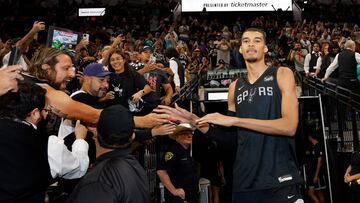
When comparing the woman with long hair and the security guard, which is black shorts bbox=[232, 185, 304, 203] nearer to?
the woman with long hair

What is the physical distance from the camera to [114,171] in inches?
104

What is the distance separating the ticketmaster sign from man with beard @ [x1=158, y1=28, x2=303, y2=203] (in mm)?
23513

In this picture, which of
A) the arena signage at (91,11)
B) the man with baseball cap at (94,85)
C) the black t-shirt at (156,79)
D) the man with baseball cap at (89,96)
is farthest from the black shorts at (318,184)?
the arena signage at (91,11)

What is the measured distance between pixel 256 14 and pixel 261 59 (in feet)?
77.5

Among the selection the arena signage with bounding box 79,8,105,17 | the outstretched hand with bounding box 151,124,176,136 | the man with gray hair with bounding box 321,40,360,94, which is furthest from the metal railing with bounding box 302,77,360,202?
the arena signage with bounding box 79,8,105,17

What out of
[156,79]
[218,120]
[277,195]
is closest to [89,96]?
[218,120]

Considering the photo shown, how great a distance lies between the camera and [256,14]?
27.0 metres

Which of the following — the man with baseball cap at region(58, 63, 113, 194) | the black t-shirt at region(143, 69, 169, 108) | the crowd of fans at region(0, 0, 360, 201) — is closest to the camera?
the man with baseball cap at region(58, 63, 113, 194)

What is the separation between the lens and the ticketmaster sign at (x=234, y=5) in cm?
2698

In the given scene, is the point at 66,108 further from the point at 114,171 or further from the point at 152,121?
the point at 114,171

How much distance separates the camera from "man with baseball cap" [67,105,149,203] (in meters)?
2.54

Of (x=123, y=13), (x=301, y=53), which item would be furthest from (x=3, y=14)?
(x=301, y=53)

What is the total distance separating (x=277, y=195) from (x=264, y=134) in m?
0.48

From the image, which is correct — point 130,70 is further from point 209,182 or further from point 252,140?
point 209,182
